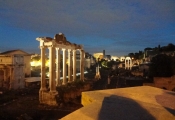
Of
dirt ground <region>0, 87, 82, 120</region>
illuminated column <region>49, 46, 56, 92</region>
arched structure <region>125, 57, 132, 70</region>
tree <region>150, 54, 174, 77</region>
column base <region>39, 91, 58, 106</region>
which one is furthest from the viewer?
arched structure <region>125, 57, 132, 70</region>

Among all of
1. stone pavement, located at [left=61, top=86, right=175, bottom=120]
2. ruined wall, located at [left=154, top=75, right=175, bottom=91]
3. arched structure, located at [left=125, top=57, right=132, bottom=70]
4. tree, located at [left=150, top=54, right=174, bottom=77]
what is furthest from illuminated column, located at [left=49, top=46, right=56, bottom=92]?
arched structure, located at [left=125, top=57, right=132, bottom=70]

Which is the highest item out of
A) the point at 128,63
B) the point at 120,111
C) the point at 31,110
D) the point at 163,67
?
the point at 128,63

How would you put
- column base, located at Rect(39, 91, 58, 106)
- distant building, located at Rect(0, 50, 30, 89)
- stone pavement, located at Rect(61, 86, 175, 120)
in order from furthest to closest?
distant building, located at Rect(0, 50, 30, 89) < column base, located at Rect(39, 91, 58, 106) < stone pavement, located at Rect(61, 86, 175, 120)

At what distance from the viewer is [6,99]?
23297 mm

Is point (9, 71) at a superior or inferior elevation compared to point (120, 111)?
superior

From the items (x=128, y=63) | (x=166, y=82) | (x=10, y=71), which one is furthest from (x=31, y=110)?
(x=128, y=63)

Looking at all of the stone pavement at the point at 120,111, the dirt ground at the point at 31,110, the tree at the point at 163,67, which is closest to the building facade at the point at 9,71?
the dirt ground at the point at 31,110

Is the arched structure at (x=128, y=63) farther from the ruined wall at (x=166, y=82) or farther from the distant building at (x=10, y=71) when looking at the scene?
the distant building at (x=10, y=71)

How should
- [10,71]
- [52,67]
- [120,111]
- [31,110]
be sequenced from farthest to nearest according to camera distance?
[10,71], [52,67], [31,110], [120,111]

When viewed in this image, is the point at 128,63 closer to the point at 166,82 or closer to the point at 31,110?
the point at 166,82

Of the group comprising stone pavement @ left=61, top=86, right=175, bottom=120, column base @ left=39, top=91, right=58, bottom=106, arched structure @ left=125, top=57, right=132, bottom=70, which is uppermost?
arched structure @ left=125, top=57, right=132, bottom=70

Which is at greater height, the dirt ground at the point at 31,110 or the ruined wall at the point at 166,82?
the ruined wall at the point at 166,82

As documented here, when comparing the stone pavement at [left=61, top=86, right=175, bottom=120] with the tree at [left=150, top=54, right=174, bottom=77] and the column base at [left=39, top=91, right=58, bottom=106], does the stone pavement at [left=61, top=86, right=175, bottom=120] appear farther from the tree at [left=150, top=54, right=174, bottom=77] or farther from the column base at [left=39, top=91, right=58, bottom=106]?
the tree at [left=150, top=54, right=174, bottom=77]

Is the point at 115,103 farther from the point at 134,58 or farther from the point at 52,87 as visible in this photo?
the point at 134,58
